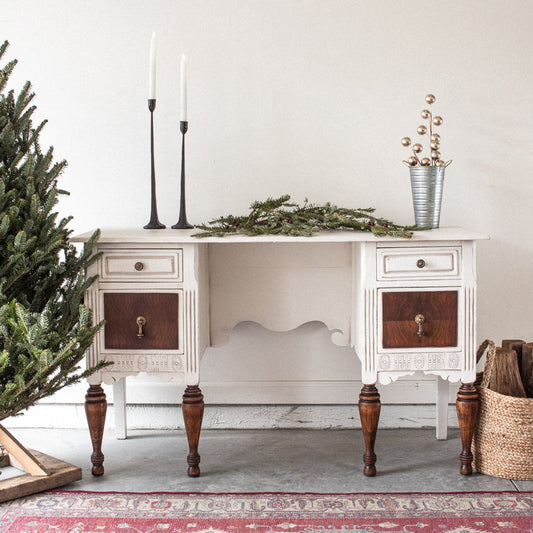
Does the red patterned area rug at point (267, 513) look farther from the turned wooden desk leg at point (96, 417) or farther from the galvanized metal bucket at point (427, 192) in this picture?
the galvanized metal bucket at point (427, 192)

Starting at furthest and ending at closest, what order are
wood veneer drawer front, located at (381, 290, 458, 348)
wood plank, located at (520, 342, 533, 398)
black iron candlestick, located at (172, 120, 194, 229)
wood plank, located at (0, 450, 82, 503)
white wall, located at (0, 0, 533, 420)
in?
white wall, located at (0, 0, 533, 420)
black iron candlestick, located at (172, 120, 194, 229)
wood plank, located at (520, 342, 533, 398)
wood veneer drawer front, located at (381, 290, 458, 348)
wood plank, located at (0, 450, 82, 503)

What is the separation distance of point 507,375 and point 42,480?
5.46ft

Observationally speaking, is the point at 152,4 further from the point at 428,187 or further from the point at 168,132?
the point at 428,187

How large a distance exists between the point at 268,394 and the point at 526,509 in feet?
3.80

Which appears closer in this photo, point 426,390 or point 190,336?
point 190,336

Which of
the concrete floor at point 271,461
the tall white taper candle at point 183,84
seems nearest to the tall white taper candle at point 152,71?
the tall white taper candle at point 183,84

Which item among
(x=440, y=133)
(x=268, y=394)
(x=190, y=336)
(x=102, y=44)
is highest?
(x=102, y=44)

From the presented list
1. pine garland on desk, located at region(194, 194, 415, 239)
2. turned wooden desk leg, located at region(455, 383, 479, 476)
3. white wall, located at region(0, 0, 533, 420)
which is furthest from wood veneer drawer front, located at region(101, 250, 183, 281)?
turned wooden desk leg, located at region(455, 383, 479, 476)

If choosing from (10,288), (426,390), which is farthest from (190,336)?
(426,390)

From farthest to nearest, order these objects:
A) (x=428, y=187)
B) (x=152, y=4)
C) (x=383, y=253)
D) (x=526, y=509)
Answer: (x=152, y=4) → (x=428, y=187) → (x=383, y=253) → (x=526, y=509)

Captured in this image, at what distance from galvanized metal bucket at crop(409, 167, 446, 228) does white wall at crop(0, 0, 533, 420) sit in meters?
0.30

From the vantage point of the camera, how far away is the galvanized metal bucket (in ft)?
8.32

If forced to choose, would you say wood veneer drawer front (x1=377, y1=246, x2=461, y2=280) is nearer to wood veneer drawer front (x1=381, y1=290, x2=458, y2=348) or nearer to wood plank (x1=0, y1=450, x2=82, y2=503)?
wood veneer drawer front (x1=381, y1=290, x2=458, y2=348)

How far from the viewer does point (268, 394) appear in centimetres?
299
